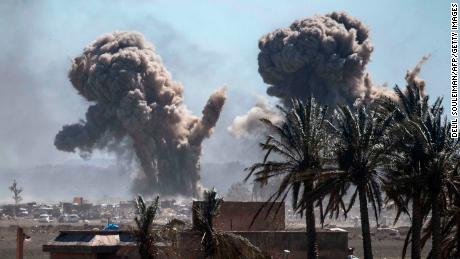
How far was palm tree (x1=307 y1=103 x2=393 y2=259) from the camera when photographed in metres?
45.4

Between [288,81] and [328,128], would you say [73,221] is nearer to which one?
[288,81]

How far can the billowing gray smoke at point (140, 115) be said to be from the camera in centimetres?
14825

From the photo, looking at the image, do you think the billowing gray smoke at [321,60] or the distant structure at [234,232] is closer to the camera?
the distant structure at [234,232]

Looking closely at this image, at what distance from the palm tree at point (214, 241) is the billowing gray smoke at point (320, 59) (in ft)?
374

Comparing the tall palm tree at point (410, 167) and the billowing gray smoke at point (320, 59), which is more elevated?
the billowing gray smoke at point (320, 59)

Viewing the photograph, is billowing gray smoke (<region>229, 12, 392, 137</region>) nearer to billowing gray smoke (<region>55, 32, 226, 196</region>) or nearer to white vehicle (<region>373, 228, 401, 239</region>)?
billowing gray smoke (<region>55, 32, 226, 196</region>)

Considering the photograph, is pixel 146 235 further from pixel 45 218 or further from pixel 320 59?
pixel 45 218

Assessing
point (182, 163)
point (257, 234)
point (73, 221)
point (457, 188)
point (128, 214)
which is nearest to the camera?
point (457, 188)

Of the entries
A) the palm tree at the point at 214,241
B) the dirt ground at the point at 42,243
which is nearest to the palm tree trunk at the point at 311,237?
the palm tree at the point at 214,241

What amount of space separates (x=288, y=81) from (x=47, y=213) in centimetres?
5323

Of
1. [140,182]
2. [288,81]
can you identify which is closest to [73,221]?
[140,182]

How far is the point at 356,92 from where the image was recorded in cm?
15850

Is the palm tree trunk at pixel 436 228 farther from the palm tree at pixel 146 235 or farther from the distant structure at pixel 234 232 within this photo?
the palm tree at pixel 146 235

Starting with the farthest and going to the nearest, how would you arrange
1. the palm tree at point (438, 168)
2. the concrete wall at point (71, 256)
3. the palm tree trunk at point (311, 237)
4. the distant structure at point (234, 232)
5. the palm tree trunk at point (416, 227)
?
the palm tree trunk at point (311, 237) < the distant structure at point (234, 232) < the concrete wall at point (71, 256) < the palm tree trunk at point (416, 227) < the palm tree at point (438, 168)
